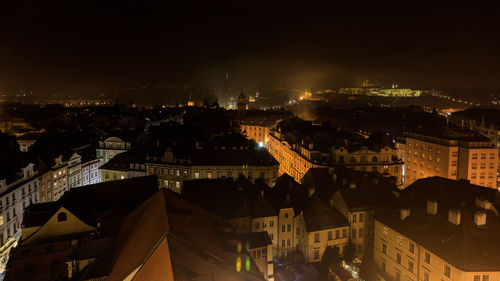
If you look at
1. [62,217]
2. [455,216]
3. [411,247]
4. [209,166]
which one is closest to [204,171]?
[209,166]

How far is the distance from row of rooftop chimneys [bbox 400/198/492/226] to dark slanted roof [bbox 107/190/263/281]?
55.2 feet

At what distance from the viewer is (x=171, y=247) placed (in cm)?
1783

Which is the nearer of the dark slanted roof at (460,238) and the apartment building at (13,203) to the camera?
the dark slanted roof at (460,238)

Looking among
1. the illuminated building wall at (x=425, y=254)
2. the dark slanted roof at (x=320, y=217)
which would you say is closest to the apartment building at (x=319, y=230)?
the dark slanted roof at (x=320, y=217)

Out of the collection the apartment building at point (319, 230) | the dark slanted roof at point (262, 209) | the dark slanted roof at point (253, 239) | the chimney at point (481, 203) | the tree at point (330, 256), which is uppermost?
the chimney at point (481, 203)

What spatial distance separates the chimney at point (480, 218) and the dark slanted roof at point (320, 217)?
1162 cm

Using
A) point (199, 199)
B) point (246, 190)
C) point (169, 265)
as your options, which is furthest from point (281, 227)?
point (169, 265)

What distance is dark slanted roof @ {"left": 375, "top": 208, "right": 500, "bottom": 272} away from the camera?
24.5 m

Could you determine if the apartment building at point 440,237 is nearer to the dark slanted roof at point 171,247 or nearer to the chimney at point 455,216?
the chimney at point 455,216

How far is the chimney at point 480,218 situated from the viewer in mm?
26797

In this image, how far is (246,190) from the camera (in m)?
36.5

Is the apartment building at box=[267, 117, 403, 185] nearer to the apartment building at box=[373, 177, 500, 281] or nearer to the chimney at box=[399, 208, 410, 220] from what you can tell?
the apartment building at box=[373, 177, 500, 281]

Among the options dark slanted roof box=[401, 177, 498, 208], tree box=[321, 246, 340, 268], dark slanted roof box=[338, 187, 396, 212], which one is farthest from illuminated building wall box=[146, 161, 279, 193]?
dark slanted roof box=[401, 177, 498, 208]

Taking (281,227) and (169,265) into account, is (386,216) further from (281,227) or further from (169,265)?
(169,265)
